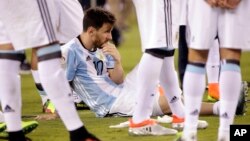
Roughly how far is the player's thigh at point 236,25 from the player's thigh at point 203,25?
7 centimetres

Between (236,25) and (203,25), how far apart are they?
0.20m

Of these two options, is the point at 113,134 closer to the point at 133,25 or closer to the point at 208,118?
the point at 208,118

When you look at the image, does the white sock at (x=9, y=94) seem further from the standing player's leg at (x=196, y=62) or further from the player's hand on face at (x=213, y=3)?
the player's hand on face at (x=213, y=3)

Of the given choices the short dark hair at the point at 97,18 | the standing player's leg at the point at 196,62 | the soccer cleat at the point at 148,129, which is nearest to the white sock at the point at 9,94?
the soccer cleat at the point at 148,129

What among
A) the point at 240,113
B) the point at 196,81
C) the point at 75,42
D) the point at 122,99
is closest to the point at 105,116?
the point at 122,99

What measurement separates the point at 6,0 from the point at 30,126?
3.44 ft

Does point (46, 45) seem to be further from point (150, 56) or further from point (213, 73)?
point (213, 73)

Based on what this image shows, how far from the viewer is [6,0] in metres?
4.97

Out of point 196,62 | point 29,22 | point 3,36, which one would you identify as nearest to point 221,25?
point 196,62

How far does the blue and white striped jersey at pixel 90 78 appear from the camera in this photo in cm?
655

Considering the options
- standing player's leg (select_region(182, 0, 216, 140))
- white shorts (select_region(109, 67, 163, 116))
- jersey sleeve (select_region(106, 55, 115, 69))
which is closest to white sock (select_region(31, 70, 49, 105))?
jersey sleeve (select_region(106, 55, 115, 69))

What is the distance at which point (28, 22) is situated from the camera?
16.2ft

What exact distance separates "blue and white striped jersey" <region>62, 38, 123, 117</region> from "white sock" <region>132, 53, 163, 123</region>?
1.02 m

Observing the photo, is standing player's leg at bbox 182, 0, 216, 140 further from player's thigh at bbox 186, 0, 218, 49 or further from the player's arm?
the player's arm
